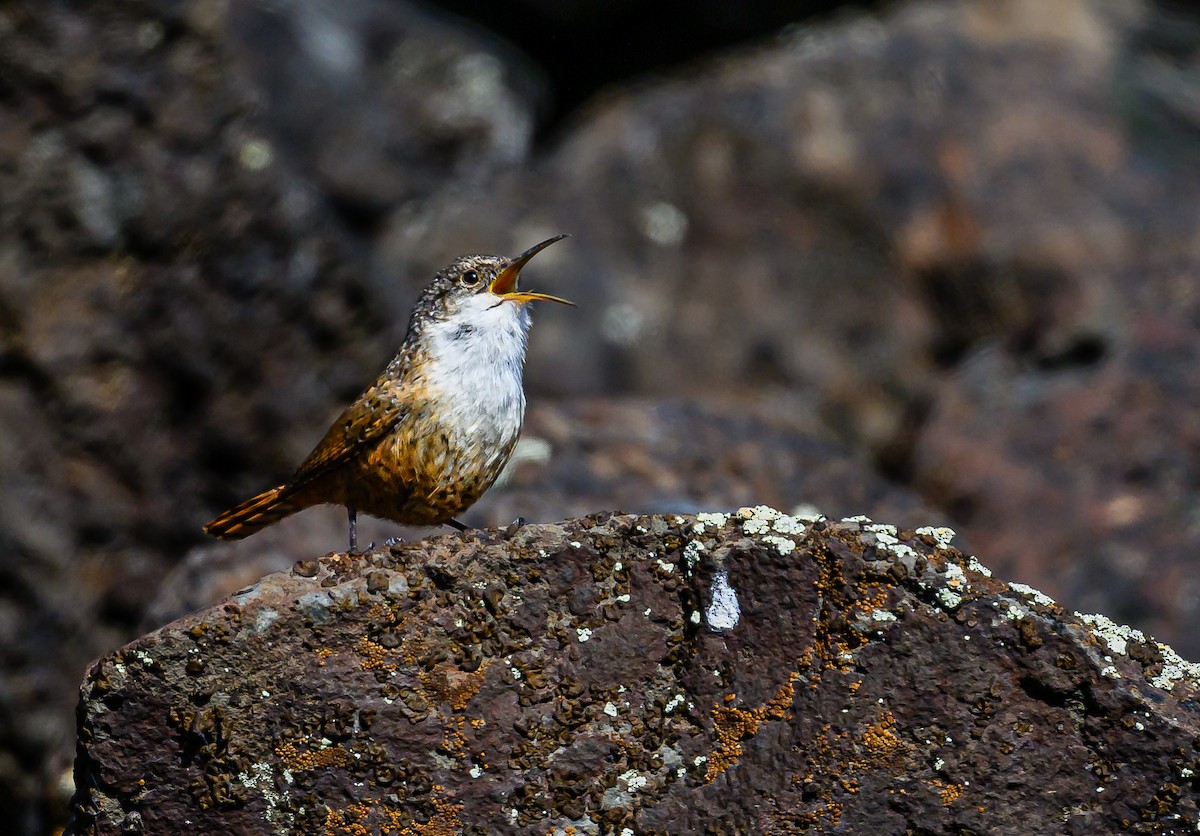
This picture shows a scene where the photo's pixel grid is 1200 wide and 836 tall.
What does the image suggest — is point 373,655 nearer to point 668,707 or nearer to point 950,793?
point 668,707

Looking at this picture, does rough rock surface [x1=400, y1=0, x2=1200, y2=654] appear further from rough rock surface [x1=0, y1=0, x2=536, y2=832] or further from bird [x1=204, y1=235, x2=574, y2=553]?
bird [x1=204, y1=235, x2=574, y2=553]

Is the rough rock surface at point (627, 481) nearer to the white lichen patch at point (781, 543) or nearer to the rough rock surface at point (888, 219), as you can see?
the rough rock surface at point (888, 219)

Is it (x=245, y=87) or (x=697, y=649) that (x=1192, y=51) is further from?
(x=697, y=649)

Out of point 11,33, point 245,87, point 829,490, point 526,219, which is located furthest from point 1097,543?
point 11,33

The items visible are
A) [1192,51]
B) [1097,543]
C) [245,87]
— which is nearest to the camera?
[1097,543]

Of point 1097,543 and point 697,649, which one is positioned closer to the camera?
point 697,649

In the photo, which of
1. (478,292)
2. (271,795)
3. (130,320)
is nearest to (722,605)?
(271,795)

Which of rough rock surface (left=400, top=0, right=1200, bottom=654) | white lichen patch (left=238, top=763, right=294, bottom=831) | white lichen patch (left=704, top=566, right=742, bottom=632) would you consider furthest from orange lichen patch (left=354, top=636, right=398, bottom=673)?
rough rock surface (left=400, top=0, right=1200, bottom=654)
